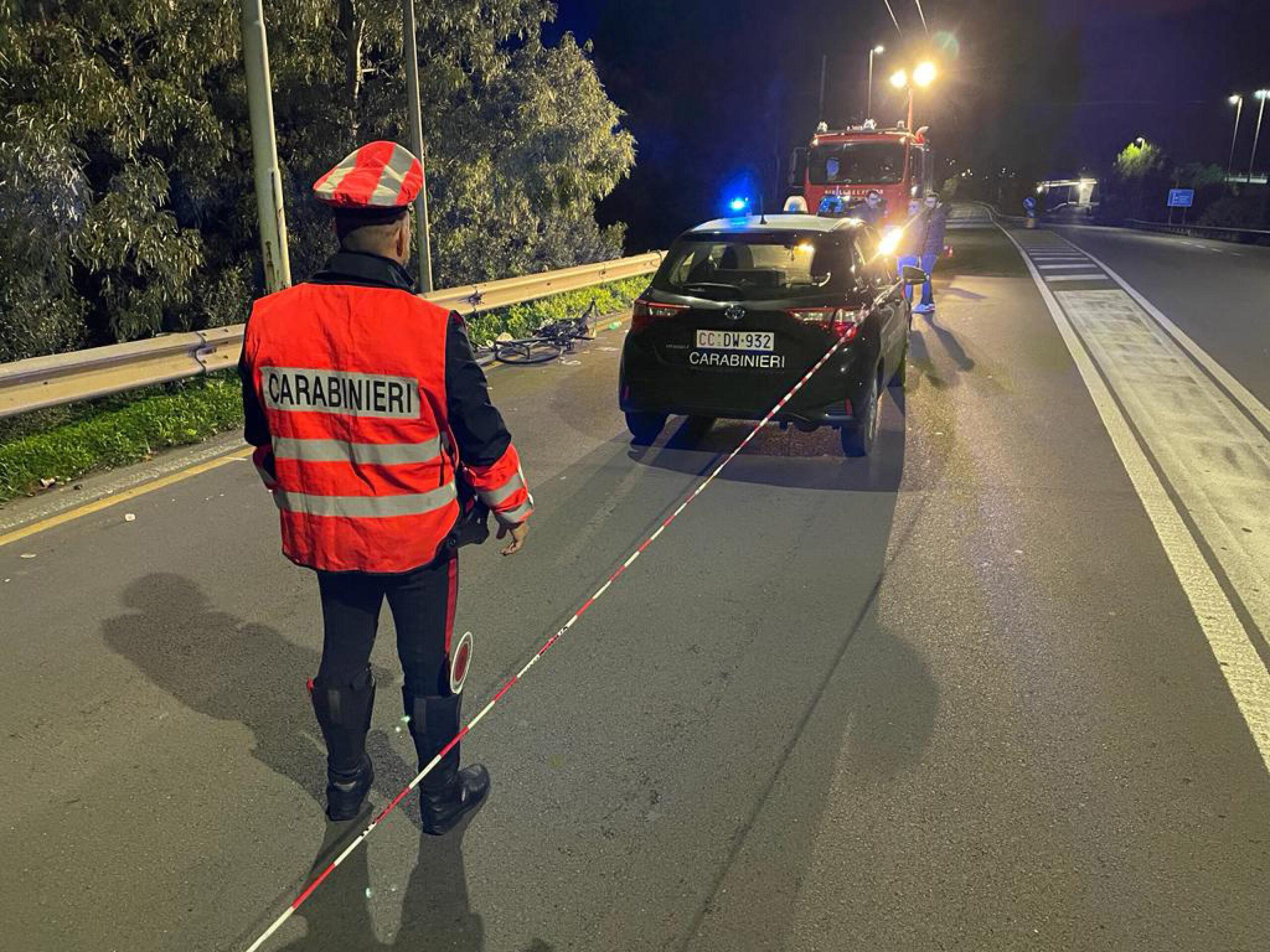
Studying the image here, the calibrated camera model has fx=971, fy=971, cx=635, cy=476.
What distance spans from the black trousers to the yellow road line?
3.37 m

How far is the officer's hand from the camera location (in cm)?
274

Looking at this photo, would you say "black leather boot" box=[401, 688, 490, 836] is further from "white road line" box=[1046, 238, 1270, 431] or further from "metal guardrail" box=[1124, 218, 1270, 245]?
"metal guardrail" box=[1124, 218, 1270, 245]

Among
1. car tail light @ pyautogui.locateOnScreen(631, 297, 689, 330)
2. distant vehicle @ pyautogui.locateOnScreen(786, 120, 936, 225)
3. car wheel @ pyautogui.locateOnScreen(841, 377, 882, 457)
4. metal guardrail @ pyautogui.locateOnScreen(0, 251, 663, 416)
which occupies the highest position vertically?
distant vehicle @ pyautogui.locateOnScreen(786, 120, 936, 225)

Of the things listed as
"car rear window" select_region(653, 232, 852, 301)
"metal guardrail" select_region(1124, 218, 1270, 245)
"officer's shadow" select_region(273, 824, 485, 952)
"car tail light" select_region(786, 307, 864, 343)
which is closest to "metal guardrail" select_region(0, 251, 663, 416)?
"car rear window" select_region(653, 232, 852, 301)

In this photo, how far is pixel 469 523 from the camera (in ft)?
9.13

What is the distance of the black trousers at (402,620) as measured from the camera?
2.70 metres

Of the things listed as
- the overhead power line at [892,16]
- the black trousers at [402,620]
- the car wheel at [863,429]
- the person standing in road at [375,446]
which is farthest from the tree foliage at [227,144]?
the overhead power line at [892,16]

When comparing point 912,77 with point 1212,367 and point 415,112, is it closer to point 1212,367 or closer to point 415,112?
point 415,112

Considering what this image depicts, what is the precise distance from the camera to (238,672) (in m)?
3.79

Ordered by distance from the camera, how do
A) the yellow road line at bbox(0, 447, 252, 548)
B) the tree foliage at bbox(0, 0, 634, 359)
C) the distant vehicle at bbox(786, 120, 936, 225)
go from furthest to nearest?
the distant vehicle at bbox(786, 120, 936, 225) < the tree foliage at bbox(0, 0, 634, 359) < the yellow road line at bbox(0, 447, 252, 548)

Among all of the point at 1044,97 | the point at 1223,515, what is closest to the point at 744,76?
the point at 1223,515

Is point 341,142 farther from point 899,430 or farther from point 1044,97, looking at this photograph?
point 1044,97

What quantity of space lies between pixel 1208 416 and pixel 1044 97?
98125 mm

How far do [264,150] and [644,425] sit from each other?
4000 mm
